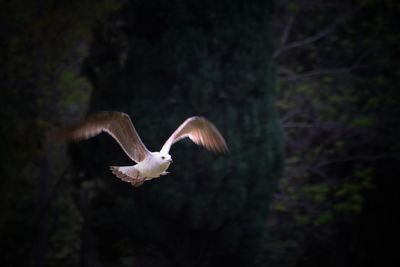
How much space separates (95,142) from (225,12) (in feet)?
9.28

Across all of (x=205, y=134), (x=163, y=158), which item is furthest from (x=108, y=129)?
(x=205, y=134)

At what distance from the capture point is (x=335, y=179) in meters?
11.9

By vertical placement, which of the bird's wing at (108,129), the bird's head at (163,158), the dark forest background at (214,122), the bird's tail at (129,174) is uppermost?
the dark forest background at (214,122)

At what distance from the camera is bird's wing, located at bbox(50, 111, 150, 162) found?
221 inches

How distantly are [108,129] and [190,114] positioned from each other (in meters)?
3.30

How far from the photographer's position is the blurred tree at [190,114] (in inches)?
353

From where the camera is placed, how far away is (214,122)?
29.9 feet

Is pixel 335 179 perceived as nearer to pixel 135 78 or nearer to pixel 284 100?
pixel 284 100

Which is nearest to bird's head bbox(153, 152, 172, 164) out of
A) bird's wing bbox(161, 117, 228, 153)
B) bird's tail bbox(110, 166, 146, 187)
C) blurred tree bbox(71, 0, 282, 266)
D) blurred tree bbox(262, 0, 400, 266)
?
bird's tail bbox(110, 166, 146, 187)

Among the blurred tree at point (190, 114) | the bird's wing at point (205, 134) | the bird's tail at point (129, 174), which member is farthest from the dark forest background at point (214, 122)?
the bird's tail at point (129, 174)

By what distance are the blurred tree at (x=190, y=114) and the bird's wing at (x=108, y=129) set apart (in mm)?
3078

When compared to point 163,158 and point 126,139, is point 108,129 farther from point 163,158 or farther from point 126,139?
point 163,158

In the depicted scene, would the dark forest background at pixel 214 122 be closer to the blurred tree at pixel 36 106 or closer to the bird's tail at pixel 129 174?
the blurred tree at pixel 36 106

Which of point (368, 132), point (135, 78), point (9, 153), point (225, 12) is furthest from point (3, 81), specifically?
point (368, 132)
